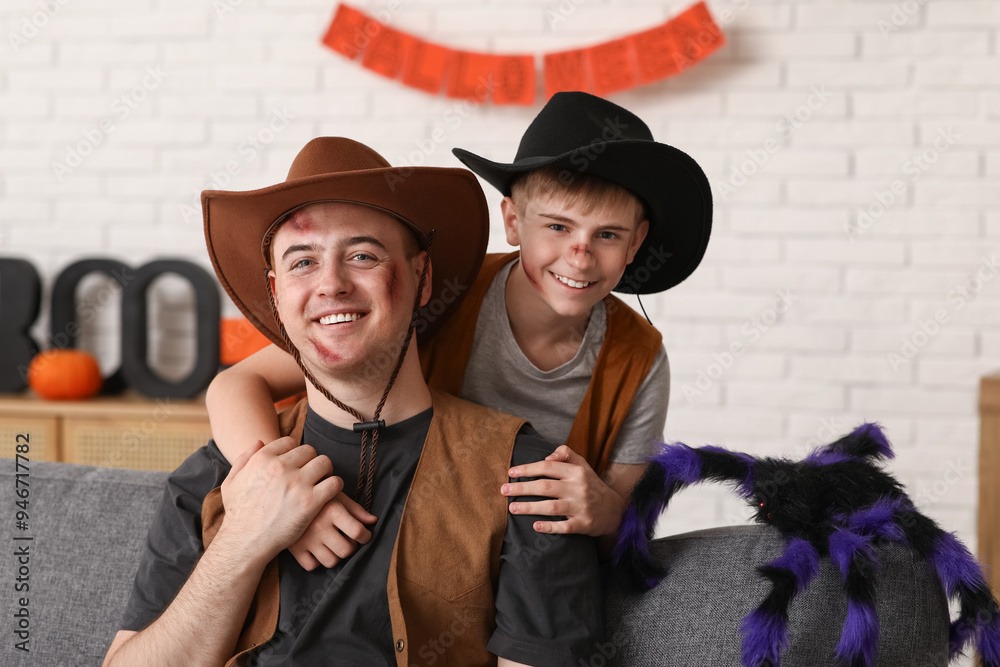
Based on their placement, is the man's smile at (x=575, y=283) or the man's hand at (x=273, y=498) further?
the man's smile at (x=575, y=283)

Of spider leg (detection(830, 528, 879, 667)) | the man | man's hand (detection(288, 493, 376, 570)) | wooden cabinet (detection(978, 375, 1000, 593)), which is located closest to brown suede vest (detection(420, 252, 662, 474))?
the man

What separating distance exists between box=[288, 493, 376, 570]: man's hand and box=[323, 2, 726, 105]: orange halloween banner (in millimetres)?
2199

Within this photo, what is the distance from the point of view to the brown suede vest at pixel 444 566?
133 cm

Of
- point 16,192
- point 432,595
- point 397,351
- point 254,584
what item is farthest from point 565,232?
point 16,192

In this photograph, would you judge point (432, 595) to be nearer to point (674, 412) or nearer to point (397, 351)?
point (397, 351)

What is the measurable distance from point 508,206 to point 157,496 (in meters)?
0.92

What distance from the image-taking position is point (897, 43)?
308 centimetres

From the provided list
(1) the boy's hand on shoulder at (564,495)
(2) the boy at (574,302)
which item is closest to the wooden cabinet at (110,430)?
(2) the boy at (574,302)

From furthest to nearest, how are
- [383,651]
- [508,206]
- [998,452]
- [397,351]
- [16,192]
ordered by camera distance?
[16,192]
[998,452]
[508,206]
[397,351]
[383,651]

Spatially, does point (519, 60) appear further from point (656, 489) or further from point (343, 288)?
point (656, 489)

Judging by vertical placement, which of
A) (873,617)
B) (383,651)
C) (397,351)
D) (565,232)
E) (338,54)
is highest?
(338,54)

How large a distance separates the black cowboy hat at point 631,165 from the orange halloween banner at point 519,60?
1.46m

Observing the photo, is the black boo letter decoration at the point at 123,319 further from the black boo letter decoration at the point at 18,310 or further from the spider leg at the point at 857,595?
the spider leg at the point at 857,595

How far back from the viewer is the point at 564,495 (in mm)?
1341
